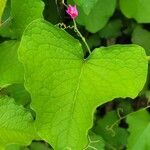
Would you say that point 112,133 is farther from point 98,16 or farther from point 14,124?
point 14,124

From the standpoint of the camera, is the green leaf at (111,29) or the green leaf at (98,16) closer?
the green leaf at (98,16)

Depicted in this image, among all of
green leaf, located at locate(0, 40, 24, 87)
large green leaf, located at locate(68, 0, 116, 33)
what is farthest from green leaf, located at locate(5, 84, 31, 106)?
large green leaf, located at locate(68, 0, 116, 33)

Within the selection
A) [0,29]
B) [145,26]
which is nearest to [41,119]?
[0,29]

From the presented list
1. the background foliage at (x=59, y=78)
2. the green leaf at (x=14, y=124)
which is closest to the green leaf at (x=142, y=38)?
the background foliage at (x=59, y=78)

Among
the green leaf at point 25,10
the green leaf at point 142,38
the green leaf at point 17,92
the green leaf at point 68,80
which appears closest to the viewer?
the green leaf at point 68,80

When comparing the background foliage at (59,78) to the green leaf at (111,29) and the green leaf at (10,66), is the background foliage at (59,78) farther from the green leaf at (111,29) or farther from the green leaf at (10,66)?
the green leaf at (111,29)
